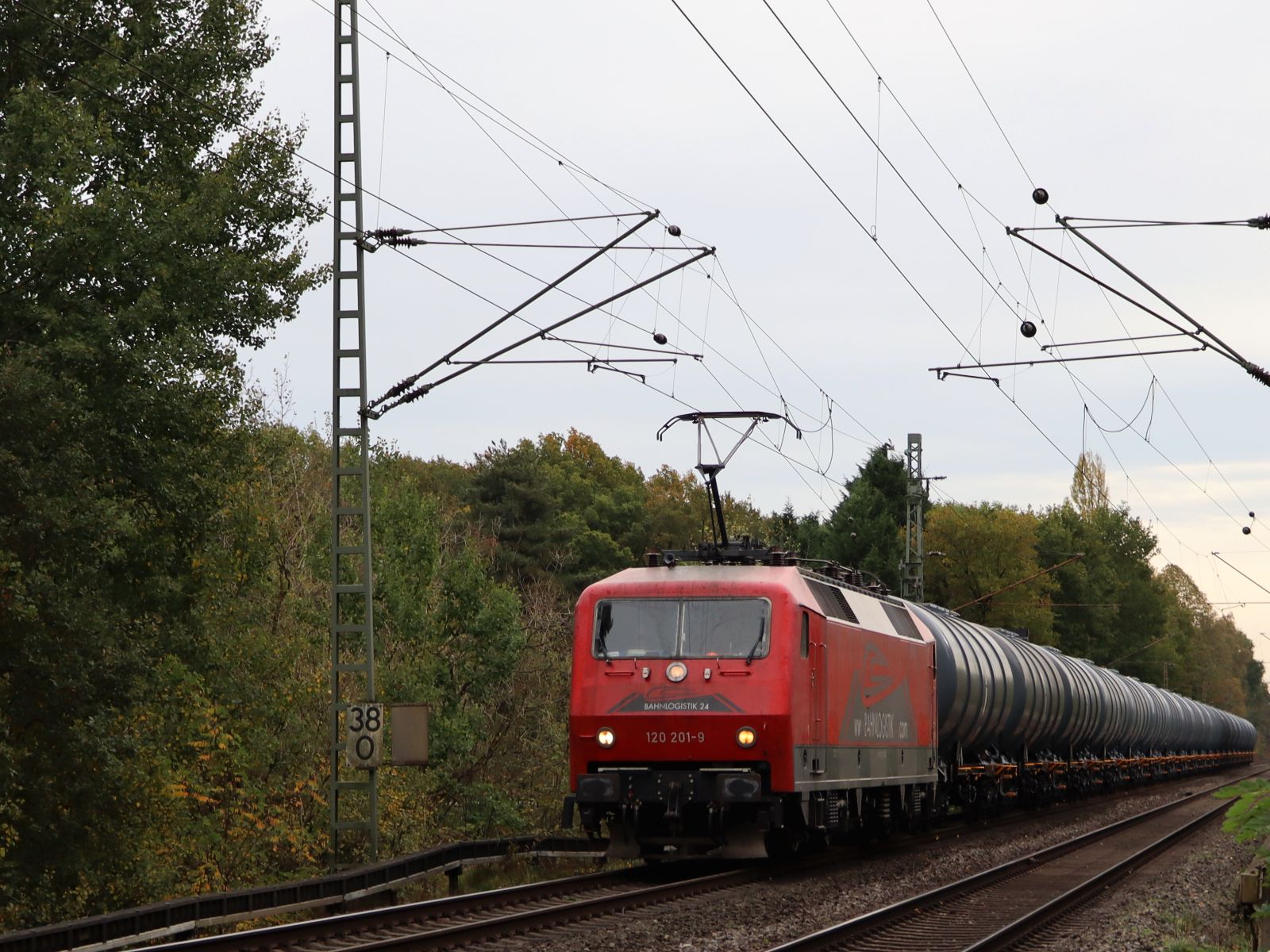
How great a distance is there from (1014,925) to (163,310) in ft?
49.4

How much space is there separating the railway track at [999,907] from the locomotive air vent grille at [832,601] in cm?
341

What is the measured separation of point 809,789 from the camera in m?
17.8

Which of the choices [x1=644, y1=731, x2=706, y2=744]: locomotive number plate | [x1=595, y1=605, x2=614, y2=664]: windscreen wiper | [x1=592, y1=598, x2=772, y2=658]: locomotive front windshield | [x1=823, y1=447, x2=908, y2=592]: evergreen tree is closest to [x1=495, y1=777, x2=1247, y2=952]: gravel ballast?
[x1=644, y1=731, x2=706, y2=744]: locomotive number plate

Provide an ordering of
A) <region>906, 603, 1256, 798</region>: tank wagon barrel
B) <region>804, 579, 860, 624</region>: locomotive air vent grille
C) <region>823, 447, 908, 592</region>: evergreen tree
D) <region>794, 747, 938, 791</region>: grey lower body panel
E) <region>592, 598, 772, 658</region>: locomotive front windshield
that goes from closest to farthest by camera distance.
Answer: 1. <region>592, 598, 772, 658</region>: locomotive front windshield
2. <region>794, 747, 938, 791</region>: grey lower body panel
3. <region>804, 579, 860, 624</region>: locomotive air vent grille
4. <region>906, 603, 1256, 798</region>: tank wagon barrel
5. <region>823, 447, 908, 592</region>: evergreen tree

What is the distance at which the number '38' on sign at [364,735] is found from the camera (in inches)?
712

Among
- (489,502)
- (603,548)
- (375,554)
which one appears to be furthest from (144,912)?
(603,548)

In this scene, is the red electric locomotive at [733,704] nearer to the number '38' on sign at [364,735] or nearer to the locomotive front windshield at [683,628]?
the locomotive front windshield at [683,628]

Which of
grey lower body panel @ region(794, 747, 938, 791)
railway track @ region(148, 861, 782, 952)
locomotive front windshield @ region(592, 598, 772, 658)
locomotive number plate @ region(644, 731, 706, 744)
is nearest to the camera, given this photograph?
railway track @ region(148, 861, 782, 952)

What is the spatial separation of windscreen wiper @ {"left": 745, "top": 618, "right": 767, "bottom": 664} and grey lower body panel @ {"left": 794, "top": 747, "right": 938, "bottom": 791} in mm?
1053

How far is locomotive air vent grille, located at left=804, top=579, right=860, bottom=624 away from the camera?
18891mm

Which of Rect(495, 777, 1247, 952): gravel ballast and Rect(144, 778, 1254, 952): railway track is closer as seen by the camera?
Rect(144, 778, 1254, 952): railway track

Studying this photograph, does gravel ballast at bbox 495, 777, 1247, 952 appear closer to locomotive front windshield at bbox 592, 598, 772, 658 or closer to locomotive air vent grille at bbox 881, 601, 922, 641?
locomotive front windshield at bbox 592, 598, 772, 658

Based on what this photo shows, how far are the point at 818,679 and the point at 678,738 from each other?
2052mm

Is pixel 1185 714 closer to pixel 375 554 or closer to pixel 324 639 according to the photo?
pixel 375 554
